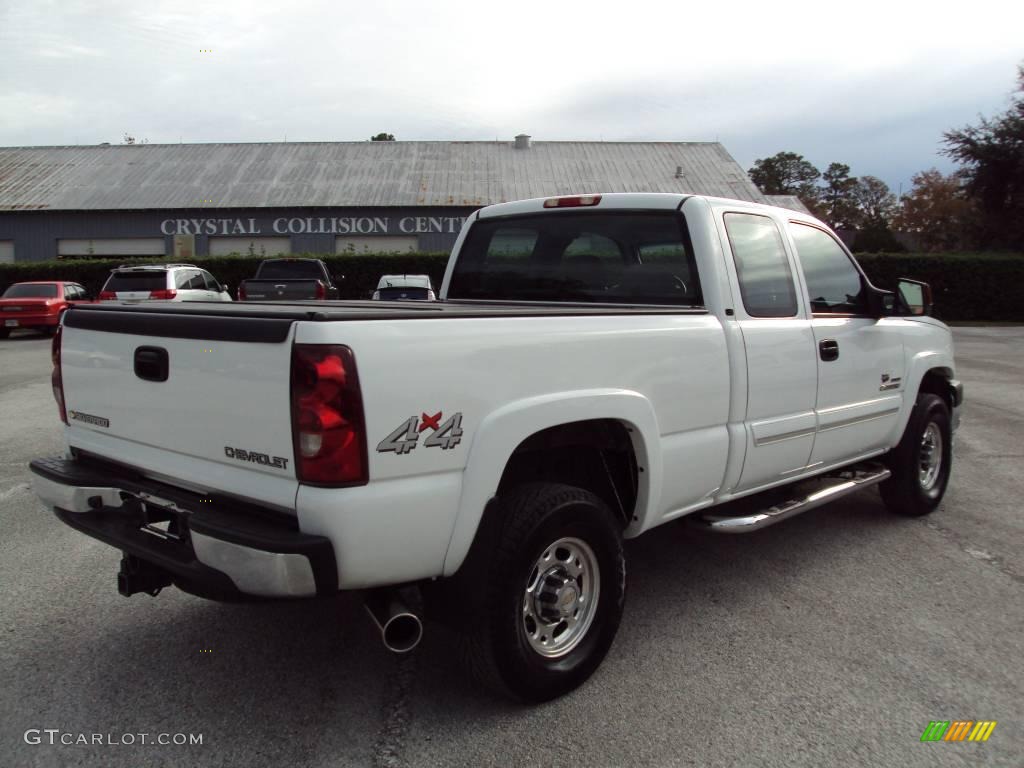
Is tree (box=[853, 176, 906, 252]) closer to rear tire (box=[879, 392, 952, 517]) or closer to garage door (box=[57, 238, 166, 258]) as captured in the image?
garage door (box=[57, 238, 166, 258])

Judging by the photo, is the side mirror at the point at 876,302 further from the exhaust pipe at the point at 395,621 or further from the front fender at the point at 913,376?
the exhaust pipe at the point at 395,621

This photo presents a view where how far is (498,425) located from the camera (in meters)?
2.77

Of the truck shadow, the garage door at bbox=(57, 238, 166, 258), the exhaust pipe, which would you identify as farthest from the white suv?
the garage door at bbox=(57, 238, 166, 258)

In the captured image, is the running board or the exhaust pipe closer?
the exhaust pipe

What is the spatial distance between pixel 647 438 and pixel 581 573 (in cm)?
60

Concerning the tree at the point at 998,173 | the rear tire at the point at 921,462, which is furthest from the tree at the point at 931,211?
the rear tire at the point at 921,462

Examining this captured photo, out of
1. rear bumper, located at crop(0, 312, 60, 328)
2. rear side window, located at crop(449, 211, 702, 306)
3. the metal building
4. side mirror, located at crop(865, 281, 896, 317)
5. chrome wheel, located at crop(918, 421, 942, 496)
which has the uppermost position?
the metal building

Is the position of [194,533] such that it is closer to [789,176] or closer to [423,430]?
[423,430]

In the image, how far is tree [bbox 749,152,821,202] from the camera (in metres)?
89.9

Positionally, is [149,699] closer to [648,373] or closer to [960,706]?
[648,373]

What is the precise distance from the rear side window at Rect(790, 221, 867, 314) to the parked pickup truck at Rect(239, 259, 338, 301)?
12704mm

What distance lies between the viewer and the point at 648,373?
335cm

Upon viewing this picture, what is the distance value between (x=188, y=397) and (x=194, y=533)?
493 mm

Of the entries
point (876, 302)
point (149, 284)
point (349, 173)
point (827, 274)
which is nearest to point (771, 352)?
point (827, 274)
